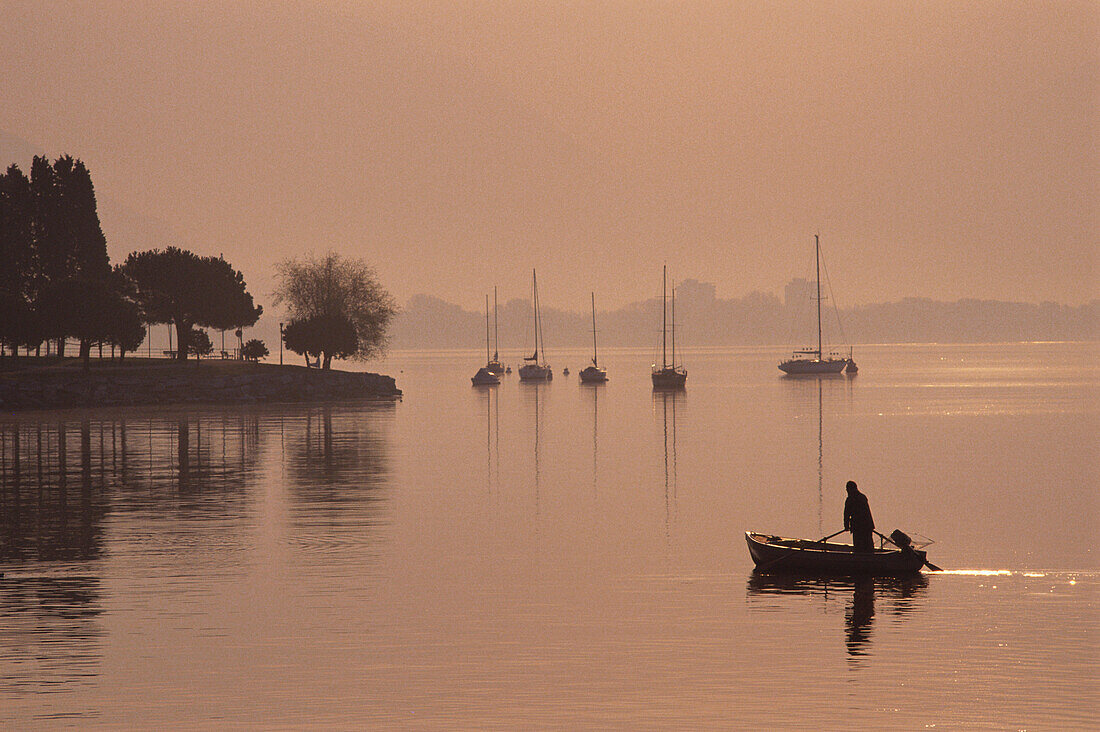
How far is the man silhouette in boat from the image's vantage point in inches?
1236

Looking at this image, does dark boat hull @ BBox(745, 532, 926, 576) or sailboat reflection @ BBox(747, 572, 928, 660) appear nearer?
sailboat reflection @ BBox(747, 572, 928, 660)

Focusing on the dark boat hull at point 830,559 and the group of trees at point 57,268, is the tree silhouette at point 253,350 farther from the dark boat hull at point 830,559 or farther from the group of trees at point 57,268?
the dark boat hull at point 830,559

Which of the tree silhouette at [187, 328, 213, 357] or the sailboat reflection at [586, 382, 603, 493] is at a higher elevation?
the tree silhouette at [187, 328, 213, 357]

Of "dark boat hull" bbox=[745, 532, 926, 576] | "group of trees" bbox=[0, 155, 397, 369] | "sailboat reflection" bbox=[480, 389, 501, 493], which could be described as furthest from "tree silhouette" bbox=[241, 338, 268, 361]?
"dark boat hull" bbox=[745, 532, 926, 576]

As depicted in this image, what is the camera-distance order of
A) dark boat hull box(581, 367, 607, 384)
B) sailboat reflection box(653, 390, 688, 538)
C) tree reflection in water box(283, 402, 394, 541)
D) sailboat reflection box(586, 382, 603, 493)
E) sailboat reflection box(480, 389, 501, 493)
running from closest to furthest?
1. tree reflection in water box(283, 402, 394, 541)
2. sailboat reflection box(653, 390, 688, 538)
3. sailboat reflection box(586, 382, 603, 493)
4. sailboat reflection box(480, 389, 501, 493)
5. dark boat hull box(581, 367, 607, 384)

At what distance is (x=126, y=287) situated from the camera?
128625mm

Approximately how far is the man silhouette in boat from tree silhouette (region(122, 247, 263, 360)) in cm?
10759

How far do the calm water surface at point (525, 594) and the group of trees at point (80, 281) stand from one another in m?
48.8

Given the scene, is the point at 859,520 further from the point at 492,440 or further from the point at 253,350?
the point at 253,350

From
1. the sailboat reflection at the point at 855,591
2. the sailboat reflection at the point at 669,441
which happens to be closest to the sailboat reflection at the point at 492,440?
the sailboat reflection at the point at 669,441

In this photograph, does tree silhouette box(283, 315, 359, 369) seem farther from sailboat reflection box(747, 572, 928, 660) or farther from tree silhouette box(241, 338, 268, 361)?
sailboat reflection box(747, 572, 928, 660)

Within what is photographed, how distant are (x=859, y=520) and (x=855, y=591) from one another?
2.26 metres

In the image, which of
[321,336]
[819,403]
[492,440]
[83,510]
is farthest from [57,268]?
[83,510]

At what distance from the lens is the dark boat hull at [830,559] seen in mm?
31234
